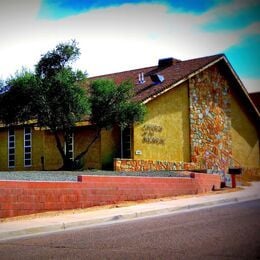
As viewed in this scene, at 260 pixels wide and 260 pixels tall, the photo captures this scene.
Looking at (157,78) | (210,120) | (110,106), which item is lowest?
(210,120)

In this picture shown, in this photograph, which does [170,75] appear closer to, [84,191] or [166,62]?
[166,62]

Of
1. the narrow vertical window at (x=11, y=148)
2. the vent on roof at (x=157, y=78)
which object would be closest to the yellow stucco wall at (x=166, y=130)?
the vent on roof at (x=157, y=78)

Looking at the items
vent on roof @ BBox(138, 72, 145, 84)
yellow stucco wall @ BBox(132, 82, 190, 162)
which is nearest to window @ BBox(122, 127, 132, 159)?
yellow stucco wall @ BBox(132, 82, 190, 162)

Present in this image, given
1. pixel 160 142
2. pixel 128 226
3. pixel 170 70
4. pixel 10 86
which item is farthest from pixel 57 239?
pixel 170 70

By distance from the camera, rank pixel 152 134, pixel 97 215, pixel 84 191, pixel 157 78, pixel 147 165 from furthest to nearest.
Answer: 1. pixel 157 78
2. pixel 152 134
3. pixel 147 165
4. pixel 84 191
5. pixel 97 215

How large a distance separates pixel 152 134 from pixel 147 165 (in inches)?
82.1

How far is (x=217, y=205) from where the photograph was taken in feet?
57.7

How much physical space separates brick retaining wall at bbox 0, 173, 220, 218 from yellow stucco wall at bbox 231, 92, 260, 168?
47.1 feet

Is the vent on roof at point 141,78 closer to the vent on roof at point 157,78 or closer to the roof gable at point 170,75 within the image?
the roof gable at point 170,75

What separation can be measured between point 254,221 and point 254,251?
4.65 m

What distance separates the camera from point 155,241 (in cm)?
1002

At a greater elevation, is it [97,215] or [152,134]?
[152,134]

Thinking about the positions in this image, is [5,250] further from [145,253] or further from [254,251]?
[254,251]

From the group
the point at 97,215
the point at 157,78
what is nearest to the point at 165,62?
the point at 157,78
